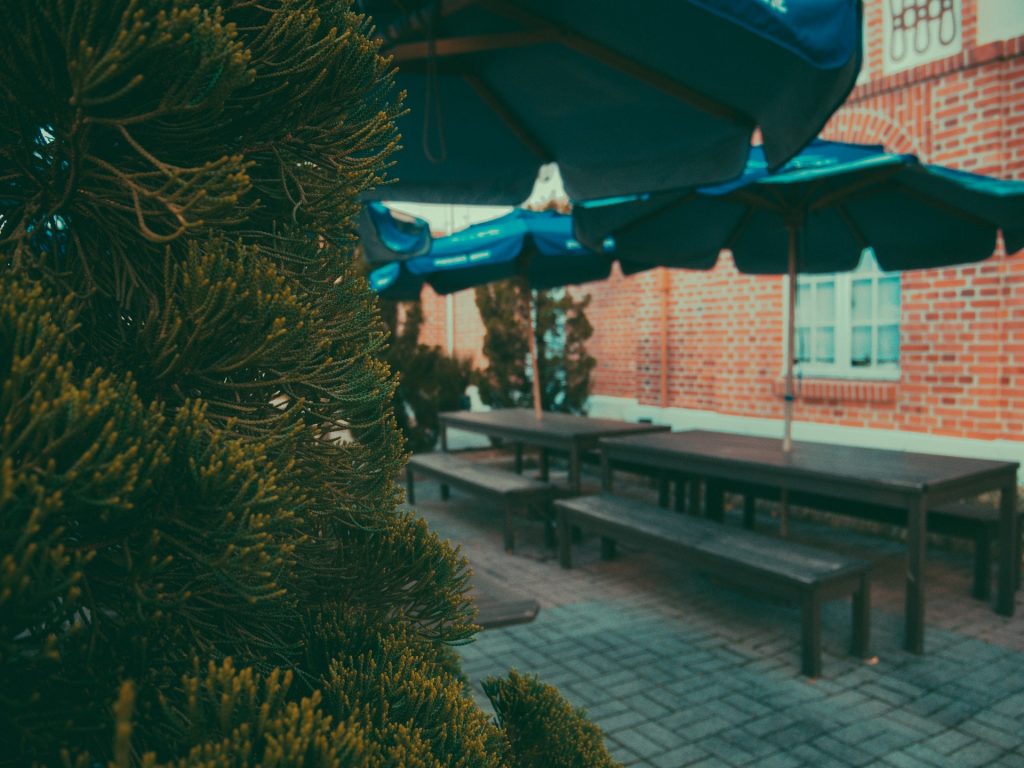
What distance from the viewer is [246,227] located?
4.33 ft

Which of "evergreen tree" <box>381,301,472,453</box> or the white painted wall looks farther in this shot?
"evergreen tree" <box>381,301,472,453</box>

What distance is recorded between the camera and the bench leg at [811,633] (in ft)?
12.3

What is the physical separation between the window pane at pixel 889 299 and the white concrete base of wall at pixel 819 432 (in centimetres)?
114

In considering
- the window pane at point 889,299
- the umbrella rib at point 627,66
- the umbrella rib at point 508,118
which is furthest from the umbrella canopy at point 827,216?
the window pane at point 889,299

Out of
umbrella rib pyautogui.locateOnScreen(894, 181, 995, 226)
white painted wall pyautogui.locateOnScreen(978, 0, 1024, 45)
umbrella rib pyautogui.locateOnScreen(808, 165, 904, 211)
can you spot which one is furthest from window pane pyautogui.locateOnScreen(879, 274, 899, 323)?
umbrella rib pyautogui.locateOnScreen(808, 165, 904, 211)

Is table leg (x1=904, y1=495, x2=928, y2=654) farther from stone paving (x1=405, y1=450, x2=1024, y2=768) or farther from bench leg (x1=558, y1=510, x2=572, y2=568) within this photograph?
bench leg (x1=558, y1=510, x2=572, y2=568)

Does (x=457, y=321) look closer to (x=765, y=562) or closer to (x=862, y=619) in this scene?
(x=765, y=562)

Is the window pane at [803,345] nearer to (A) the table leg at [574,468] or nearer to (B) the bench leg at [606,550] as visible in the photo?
(A) the table leg at [574,468]

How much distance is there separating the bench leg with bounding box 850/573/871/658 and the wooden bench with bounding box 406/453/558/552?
2.71m

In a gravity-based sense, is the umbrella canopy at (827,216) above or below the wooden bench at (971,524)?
above

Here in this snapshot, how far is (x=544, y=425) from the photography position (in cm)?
738

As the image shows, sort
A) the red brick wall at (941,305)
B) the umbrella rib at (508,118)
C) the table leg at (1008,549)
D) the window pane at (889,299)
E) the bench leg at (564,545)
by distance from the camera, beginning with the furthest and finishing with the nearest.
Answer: the window pane at (889,299) < the red brick wall at (941,305) < the bench leg at (564,545) < the table leg at (1008,549) < the umbrella rib at (508,118)

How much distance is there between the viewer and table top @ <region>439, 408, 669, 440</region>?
6.72 metres

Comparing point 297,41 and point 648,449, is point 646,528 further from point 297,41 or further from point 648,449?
point 297,41
